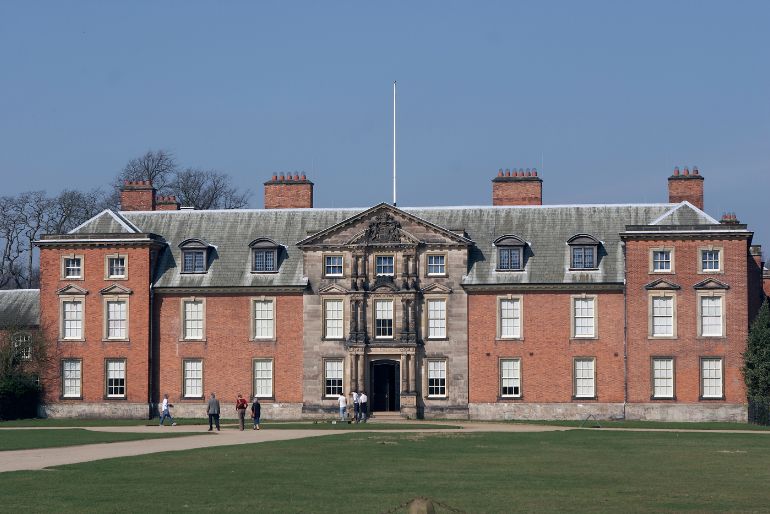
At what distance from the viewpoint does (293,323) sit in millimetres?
62656

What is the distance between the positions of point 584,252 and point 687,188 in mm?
6168

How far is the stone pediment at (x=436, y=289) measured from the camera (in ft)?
202

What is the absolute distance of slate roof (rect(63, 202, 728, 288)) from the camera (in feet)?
200

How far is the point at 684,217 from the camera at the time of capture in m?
60.8

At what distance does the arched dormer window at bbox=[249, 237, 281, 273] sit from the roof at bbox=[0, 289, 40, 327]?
10.7m

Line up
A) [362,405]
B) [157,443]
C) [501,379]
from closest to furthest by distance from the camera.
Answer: [157,443], [362,405], [501,379]

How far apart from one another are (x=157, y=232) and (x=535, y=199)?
58.9 ft

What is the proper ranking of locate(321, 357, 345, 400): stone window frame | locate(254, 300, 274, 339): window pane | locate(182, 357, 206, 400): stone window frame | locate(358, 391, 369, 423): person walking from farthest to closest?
locate(182, 357, 206, 400): stone window frame < locate(254, 300, 274, 339): window pane < locate(321, 357, 345, 400): stone window frame < locate(358, 391, 369, 423): person walking

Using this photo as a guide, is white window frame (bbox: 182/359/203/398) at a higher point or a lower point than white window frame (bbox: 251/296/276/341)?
lower

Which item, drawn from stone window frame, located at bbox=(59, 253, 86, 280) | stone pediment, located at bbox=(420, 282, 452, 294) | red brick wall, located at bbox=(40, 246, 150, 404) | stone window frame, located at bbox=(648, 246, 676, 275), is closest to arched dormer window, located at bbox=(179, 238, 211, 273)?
red brick wall, located at bbox=(40, 246, 150, 404)

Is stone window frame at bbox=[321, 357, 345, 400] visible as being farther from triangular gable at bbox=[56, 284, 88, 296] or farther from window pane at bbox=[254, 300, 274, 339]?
triangular gable at bbox=[56, 284, 88, 296]

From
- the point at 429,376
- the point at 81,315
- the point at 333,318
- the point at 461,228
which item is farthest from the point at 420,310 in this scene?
the point at 81,315

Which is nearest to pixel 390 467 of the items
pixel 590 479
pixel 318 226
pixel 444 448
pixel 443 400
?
pixel 590 479

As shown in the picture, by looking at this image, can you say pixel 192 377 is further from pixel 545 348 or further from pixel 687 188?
pixel 687 188
